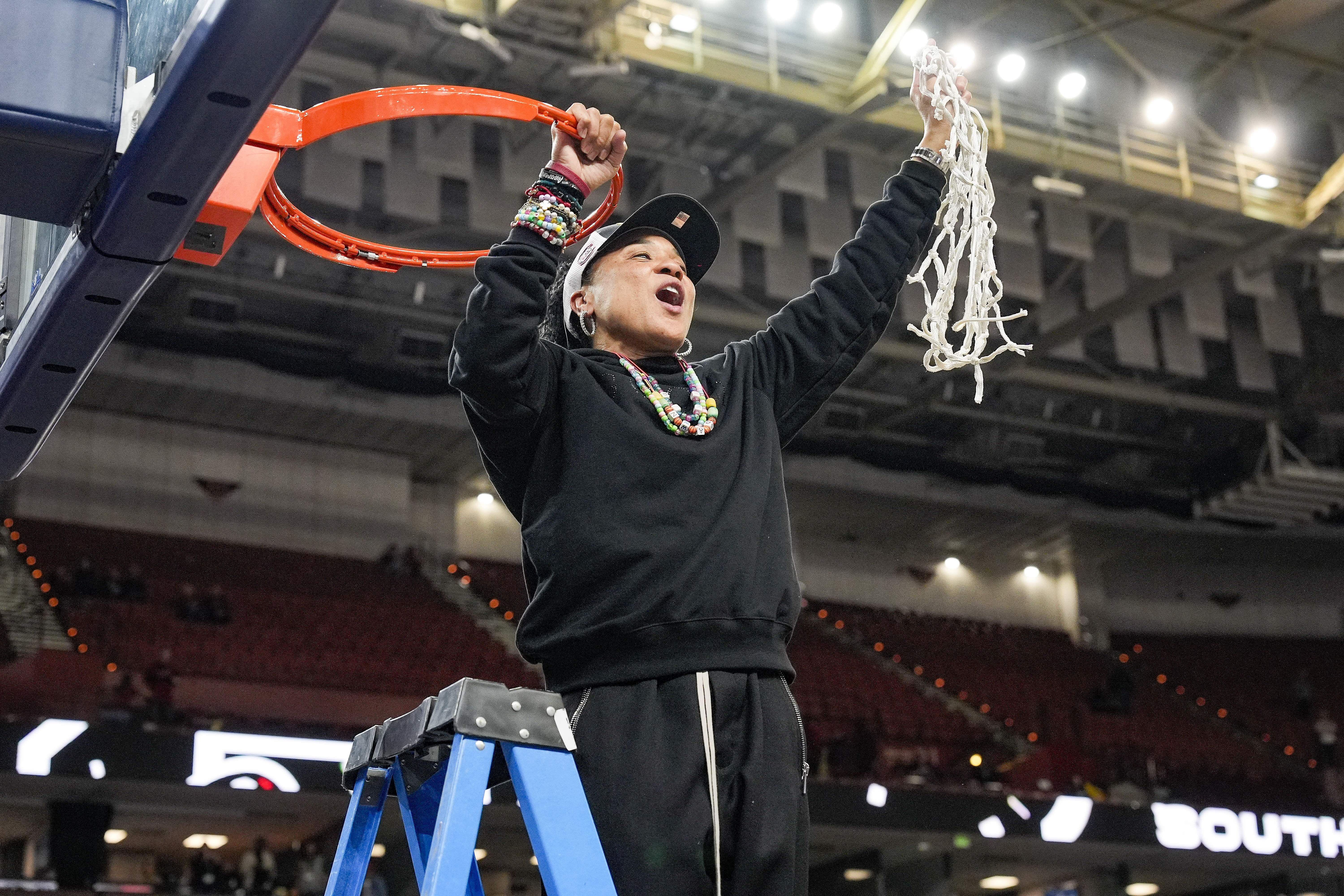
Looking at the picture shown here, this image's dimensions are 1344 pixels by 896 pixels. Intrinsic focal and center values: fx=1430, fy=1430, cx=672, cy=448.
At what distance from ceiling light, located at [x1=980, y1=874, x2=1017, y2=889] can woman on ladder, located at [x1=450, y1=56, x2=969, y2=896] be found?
11245 millimetres

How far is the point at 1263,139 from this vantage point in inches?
417

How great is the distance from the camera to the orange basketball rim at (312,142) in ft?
6.20

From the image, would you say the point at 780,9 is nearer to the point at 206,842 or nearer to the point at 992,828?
the point at 992,828

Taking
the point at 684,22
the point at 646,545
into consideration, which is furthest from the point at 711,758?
the point at 684,22

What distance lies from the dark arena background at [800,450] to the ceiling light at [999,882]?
7.0 inches

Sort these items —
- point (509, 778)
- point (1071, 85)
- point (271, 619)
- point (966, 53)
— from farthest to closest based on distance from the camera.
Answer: point (271, 619) → point (1071, 85) → point (966, 53) → point (509, 778)

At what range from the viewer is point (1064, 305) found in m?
12.8

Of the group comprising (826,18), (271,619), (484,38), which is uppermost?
(826,18)

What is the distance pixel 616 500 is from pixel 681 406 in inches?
8.0

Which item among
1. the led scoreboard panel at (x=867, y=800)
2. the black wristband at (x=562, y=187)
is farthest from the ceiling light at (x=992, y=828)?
the black wristband at (x=562, y=187)

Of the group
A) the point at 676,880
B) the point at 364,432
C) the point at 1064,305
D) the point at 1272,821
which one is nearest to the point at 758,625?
the point at 676,880

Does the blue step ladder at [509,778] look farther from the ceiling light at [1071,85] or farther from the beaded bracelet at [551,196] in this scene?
the ceiling light at [1071,85]

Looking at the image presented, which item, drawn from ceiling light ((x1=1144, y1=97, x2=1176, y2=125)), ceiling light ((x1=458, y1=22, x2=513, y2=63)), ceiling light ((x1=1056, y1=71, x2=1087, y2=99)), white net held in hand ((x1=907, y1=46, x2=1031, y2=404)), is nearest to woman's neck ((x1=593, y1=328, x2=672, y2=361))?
white net held in hand ((x1=907, y1=46, x2=1031, y2=404))

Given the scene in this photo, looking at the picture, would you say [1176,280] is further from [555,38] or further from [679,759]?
[679,759]
